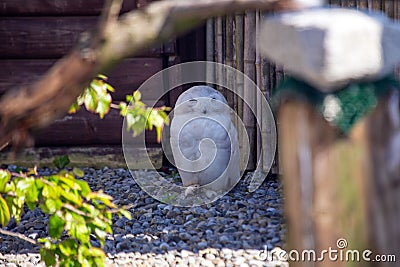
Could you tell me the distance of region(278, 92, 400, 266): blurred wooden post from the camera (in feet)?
4.80

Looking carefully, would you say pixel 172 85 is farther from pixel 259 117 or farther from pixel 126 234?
A: pixel 126 234

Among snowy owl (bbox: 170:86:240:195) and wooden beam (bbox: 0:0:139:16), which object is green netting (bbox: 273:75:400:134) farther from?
wooden beam (bbox: 0:0:139:16)

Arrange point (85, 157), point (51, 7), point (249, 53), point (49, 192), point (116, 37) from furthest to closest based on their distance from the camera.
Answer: point (85, 157), point (51, 7), point (249, 53), point (49, 192), point (116, 37)

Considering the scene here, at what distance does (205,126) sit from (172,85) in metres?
0.84

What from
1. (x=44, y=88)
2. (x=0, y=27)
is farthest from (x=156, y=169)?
(x=44, y=88)

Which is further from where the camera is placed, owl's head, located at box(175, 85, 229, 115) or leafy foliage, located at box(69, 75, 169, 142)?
owl's head, located at box(175, 85, 229, 115)

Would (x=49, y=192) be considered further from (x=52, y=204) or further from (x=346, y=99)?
(x=346, y=99)

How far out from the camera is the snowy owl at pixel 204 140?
206 inches

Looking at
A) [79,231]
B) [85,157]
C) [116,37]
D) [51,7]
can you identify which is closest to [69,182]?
[79,231]

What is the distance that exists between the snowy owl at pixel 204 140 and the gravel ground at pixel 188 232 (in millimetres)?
199
